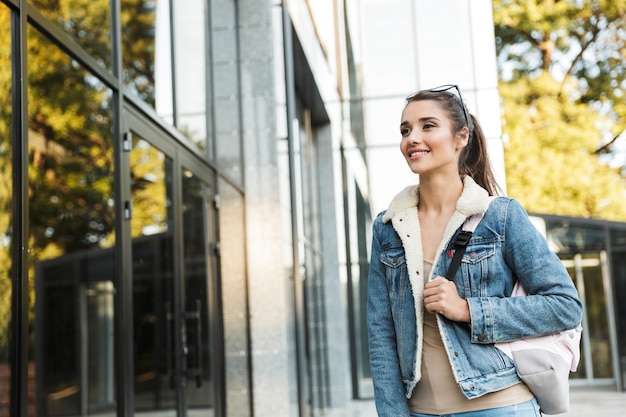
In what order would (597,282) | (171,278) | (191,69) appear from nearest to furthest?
1. (171,278)
2. (191,69)
3. (597,282)

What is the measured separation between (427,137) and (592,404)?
10.3m

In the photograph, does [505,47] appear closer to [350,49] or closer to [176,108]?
[350,49]

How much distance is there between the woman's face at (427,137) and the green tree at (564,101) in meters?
14.0

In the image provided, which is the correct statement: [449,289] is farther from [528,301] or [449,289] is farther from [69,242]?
[69,242]

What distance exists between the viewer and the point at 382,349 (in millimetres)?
1766

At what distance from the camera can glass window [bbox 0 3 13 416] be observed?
3402 millimetres

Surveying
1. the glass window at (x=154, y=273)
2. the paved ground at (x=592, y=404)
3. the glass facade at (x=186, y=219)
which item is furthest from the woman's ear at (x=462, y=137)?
the paved ground at (x=592, y=404)

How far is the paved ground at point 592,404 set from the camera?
7497mm

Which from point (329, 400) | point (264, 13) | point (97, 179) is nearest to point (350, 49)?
point (264, 13)

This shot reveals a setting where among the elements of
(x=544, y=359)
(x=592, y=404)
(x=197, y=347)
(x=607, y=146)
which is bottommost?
(x=592, y=404)

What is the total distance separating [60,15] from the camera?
5.09 metres

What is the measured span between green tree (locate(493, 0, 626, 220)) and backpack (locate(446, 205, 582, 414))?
14087mm

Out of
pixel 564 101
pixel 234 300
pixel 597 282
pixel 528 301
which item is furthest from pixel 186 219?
pixel 564 101

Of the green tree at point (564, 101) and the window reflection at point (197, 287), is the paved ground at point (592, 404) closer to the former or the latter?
the window reflection at point (197, 287)
